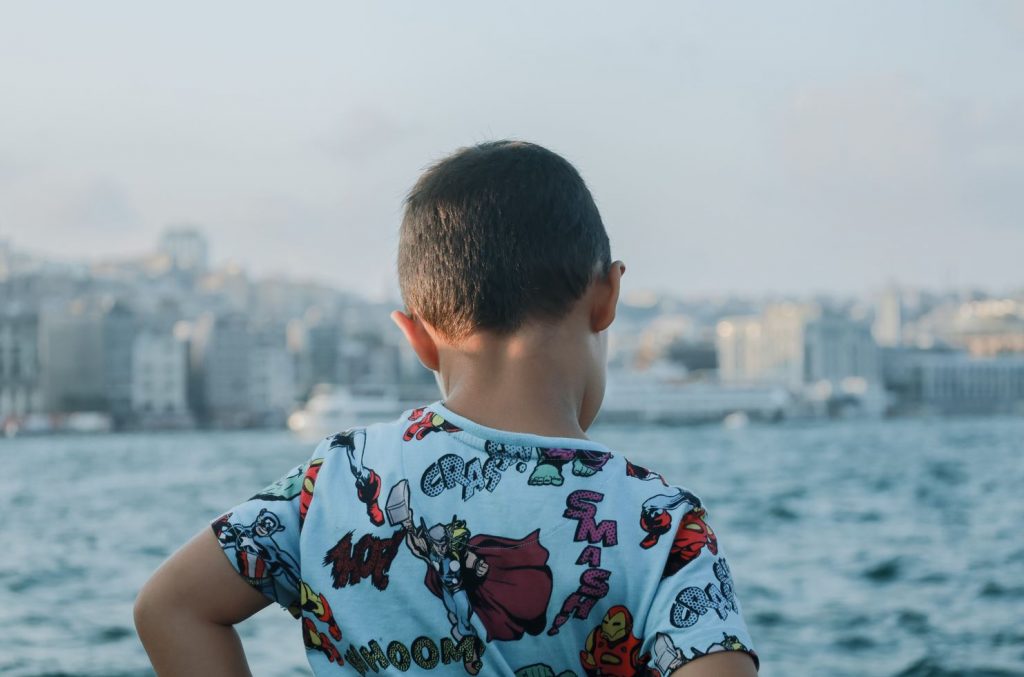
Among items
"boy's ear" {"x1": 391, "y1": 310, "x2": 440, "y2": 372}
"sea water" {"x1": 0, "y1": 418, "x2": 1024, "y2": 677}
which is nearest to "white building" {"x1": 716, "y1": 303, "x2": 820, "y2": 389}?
"sea water" {"x1": 0, "y1": 418, "x2": 1024, "y2": 677}

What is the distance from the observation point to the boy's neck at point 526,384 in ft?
2.32

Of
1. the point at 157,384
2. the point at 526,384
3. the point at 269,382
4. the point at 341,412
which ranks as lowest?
the point at 269,382

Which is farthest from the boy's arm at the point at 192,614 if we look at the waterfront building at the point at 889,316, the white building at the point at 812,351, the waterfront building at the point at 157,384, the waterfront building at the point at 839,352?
the waterfront building at the point at 889,316

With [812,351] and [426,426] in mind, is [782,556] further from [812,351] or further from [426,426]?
[812,351]

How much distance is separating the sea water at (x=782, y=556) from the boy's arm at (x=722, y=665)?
0.63 feet

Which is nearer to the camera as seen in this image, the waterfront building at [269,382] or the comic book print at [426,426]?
the comic book print at [426,426]

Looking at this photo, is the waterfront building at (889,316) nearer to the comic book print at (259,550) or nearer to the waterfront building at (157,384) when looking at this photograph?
the waterfront building at (157,384)

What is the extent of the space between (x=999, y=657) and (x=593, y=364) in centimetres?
517

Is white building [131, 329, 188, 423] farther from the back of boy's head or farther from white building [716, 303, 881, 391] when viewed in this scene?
the back of boy's head

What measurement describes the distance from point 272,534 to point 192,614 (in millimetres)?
55

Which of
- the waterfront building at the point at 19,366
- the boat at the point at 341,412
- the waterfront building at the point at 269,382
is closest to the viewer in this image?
the boat at the point at 341,412

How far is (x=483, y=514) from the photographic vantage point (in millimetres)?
675

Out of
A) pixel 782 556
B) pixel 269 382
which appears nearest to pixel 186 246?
pixel 269 382

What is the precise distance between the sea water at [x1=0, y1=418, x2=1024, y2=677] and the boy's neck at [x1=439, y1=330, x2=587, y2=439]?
0.50ft
